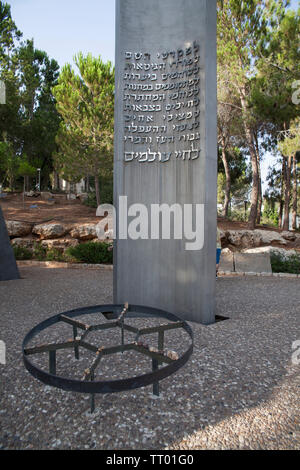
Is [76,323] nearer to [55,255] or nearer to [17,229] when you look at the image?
[55,255]

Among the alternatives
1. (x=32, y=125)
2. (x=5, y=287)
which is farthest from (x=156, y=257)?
(x=32, y=125)

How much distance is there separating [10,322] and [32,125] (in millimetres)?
20845

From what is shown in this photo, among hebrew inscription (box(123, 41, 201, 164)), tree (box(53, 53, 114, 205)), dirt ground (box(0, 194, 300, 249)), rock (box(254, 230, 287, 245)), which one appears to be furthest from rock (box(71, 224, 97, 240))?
hebrew inscription (box(123, 41, 201, 164))

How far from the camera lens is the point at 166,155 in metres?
4.03

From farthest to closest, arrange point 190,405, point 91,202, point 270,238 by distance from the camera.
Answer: point 91,202 → point 270,238 → point 190,405

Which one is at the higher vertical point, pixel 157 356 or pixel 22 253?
pixel 157 356

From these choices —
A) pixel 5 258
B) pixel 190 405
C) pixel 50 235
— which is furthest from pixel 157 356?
pixel 50 235

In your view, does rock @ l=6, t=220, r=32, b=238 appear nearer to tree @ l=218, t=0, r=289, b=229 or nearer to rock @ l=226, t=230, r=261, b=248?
rock @ l=226, t=230, r=261, b=248


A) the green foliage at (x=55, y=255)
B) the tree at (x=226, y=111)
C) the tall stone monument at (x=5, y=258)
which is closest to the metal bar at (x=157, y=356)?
the tall stone monument at (x=5, y=258)

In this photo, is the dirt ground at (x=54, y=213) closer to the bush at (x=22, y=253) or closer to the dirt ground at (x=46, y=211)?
the dirt ground at (x=46, y=211)

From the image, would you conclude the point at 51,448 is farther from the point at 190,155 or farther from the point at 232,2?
the point at 232,2

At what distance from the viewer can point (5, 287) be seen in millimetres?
5863

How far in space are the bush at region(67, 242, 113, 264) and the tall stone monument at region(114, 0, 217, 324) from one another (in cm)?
451

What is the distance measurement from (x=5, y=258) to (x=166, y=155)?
468cm
